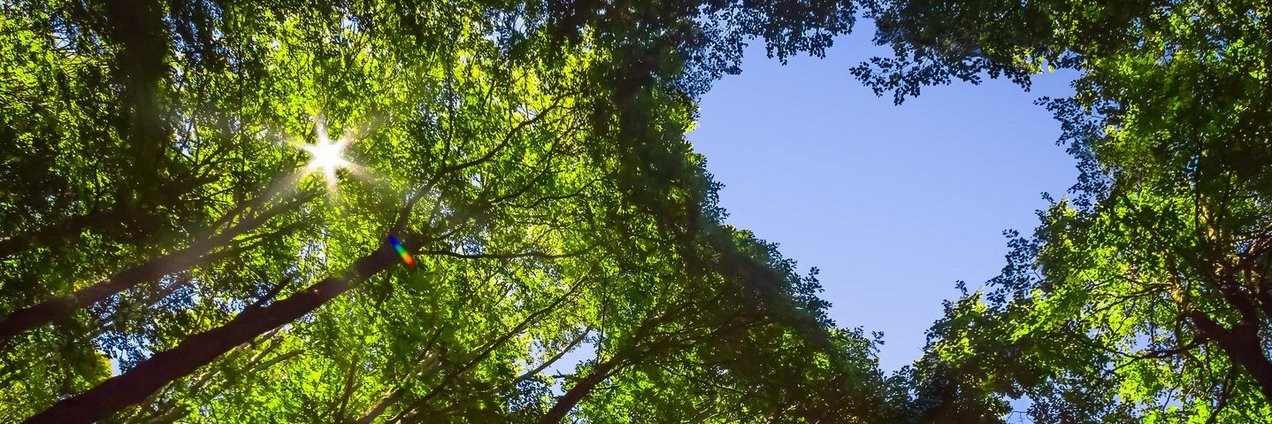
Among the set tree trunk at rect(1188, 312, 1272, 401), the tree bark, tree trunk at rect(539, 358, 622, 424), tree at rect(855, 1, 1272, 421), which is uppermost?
the tree bark

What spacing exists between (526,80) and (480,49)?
1004mm

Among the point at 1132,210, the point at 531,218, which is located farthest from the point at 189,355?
the point at 1132,210

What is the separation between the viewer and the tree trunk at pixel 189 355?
22.3ft

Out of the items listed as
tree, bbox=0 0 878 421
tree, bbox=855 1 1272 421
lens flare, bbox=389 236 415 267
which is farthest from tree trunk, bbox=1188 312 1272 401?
lens flare, bbox=389 236 415 267

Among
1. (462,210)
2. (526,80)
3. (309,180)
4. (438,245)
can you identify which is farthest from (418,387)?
(526,80)

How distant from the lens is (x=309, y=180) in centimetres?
1250

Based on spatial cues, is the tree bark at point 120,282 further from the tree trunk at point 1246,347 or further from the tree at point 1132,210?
the tree trunk at point 1246,347

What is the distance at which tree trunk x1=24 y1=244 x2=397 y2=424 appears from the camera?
679cm

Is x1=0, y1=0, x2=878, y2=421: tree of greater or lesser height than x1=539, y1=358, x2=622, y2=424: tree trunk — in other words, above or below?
above

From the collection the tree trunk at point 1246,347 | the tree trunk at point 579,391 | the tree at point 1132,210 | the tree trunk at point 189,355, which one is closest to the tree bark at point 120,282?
the tree trunk at point 189,355

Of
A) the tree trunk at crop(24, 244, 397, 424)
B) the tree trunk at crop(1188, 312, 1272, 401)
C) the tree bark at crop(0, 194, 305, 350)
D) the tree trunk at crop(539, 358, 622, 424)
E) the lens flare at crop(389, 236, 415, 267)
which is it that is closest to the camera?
the tree trunk at crop(24, 244, 397, 424)

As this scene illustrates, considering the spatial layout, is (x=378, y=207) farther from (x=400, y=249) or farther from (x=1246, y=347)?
(x=1246, y=347)

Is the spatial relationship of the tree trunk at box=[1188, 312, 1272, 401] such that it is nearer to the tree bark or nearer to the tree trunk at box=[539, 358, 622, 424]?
the tree trunk at box=[539, 358, 622, 424]

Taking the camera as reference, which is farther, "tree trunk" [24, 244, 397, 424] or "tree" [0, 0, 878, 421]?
"tree" [0, 0, 878, 421]
